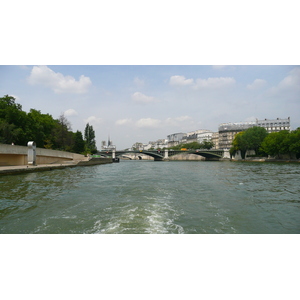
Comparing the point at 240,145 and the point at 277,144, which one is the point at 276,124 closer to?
the point at 240,145

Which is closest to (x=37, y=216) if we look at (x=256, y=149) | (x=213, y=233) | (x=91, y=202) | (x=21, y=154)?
(x=91, y=202)

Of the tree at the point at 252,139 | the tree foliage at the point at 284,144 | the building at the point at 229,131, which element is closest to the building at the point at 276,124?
the building at the point at 229,131

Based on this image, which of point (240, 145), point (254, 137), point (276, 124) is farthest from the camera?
point (276, 124)

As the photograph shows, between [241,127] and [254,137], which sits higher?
[241,127]

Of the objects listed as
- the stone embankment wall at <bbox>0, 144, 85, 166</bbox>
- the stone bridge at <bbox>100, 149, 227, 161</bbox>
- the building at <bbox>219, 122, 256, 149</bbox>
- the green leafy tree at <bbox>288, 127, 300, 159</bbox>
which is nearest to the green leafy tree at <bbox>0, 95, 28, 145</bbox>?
the stone embankment wall at <bbox>0, 144, 85, 166</bbox>

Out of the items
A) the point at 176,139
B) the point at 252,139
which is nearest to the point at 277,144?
the point at 252,139

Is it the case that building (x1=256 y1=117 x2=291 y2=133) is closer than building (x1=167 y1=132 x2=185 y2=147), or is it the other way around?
building (x1=256 y1=117 x2=291 y2=133)

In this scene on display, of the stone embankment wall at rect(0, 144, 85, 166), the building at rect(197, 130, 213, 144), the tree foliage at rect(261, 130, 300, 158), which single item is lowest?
the stone embankment wall at rect(0, 144, 85, 166)

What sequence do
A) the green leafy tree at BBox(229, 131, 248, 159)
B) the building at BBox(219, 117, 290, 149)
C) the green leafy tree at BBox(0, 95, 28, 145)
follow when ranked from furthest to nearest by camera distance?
the building at BBox(219, 117, 290, 149) → the green leafy tree at BBox(229, 131, 248, 159) → the green leafy tree at BBox(0, 95, 28, 145)

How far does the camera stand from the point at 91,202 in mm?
7270

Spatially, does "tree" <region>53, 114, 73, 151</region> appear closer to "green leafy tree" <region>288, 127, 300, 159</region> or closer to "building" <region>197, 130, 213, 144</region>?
"green leafy tree" <region>288, 127, 300, 159</region>

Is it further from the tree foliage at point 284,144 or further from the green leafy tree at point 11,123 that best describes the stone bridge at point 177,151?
the green leafy tree at point 11,123

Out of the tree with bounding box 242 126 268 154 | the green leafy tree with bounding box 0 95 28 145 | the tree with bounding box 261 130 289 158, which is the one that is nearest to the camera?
the green leafy tree with bounding box 0 95 28 145

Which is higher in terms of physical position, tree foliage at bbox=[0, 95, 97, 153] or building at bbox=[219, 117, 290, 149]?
building at bbox=[219, 117, 290, 149]
